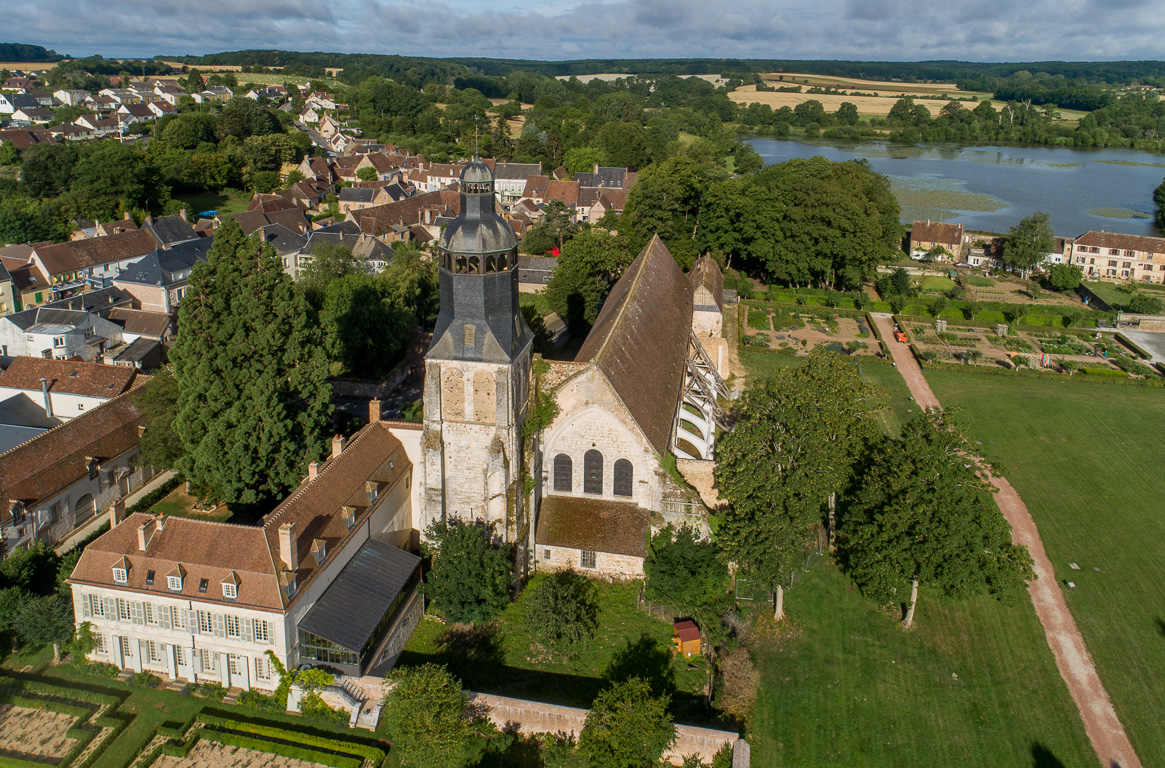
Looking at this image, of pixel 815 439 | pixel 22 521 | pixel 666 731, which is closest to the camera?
pixel 666 731

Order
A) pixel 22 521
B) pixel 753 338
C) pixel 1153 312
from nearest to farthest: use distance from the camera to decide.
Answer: pixel 22 521 → pixel 753 338 → pixel 1153 312

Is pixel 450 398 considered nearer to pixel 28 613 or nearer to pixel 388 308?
pixel 28 613

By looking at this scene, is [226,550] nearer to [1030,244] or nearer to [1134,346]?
[1134,346]

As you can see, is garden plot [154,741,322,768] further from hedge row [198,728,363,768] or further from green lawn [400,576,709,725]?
green lawn [400,576,709,725]

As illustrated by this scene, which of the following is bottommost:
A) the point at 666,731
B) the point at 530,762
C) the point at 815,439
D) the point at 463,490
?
the point at 530,762

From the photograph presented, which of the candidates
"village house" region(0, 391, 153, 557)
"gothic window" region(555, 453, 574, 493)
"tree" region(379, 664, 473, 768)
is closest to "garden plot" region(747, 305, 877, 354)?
"gothic window" region(555, 453, 574, 493)

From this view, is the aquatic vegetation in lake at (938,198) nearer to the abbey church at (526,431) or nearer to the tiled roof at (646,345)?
the tiled roof at (646,345)

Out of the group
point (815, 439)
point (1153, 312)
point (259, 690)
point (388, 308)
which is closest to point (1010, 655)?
point (815, 439)

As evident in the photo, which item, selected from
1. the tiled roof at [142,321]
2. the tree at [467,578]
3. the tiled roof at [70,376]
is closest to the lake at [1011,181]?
the tiled roof at [142,321]

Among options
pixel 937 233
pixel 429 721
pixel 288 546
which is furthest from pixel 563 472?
pixel 937 233
